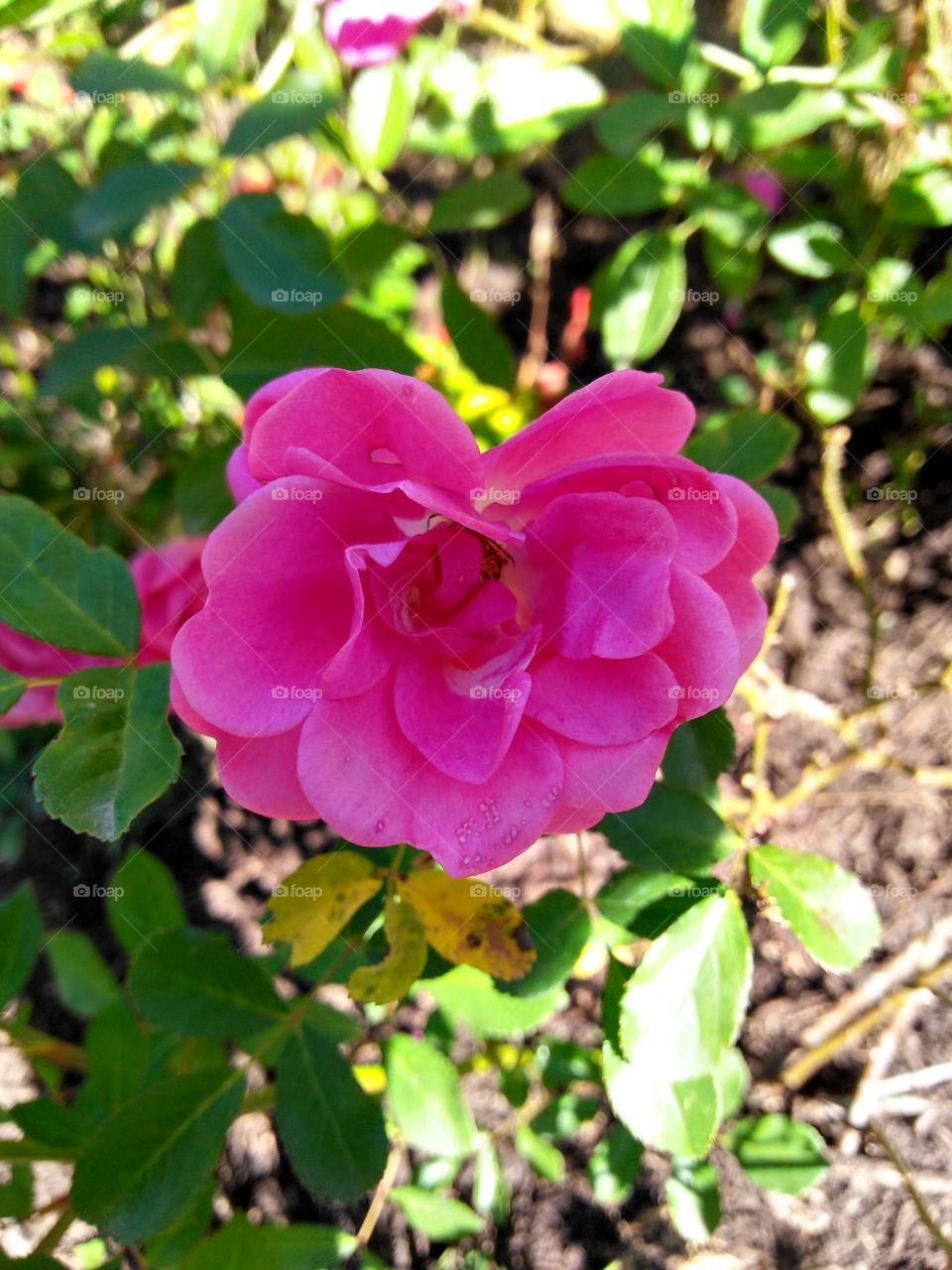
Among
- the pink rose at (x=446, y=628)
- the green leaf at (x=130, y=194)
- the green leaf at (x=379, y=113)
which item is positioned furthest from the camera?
the green leaf at (x=379, y=113)

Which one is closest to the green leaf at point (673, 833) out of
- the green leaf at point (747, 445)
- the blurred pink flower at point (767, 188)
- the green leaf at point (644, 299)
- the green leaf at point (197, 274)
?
the green leaf at point (747, 445)

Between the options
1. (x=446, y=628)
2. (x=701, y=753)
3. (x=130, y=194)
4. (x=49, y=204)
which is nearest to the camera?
(x=446, y=628)

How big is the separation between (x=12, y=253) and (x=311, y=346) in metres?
0.65

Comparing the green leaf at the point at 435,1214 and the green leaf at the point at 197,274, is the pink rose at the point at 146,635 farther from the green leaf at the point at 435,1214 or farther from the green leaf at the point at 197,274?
the green leaf at the point at 435,1214

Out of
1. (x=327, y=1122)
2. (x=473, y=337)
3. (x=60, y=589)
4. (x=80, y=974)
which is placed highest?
(x=60, y=589)

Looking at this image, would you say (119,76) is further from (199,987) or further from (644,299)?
(199,987)

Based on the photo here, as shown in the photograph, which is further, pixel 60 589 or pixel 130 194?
pixel 130 194

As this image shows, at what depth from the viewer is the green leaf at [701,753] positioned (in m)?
0.97

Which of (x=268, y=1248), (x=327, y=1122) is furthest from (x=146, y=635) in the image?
(x=268, y=1248)

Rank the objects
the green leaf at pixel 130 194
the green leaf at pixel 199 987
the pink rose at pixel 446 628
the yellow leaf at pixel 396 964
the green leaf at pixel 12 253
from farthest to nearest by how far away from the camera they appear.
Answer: the green leaf at pixel 12 253
the green leaf at pixel 130 194
the green leaf at pixel 199 987
the yellow leaf at pixel 396 964
the pink rose at pixel 446 628

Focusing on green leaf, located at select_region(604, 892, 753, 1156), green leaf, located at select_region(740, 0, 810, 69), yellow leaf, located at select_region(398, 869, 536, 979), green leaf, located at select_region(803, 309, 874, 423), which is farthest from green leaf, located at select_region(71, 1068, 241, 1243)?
green leaf, located at select_region(740, 0, 810, 69)

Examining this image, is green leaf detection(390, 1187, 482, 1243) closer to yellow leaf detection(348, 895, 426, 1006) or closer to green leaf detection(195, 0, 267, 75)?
yellow leaf detection(348, 895, 426, 1006)

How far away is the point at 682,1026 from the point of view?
85 centimetres

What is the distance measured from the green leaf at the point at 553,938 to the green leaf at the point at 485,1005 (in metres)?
0.14
